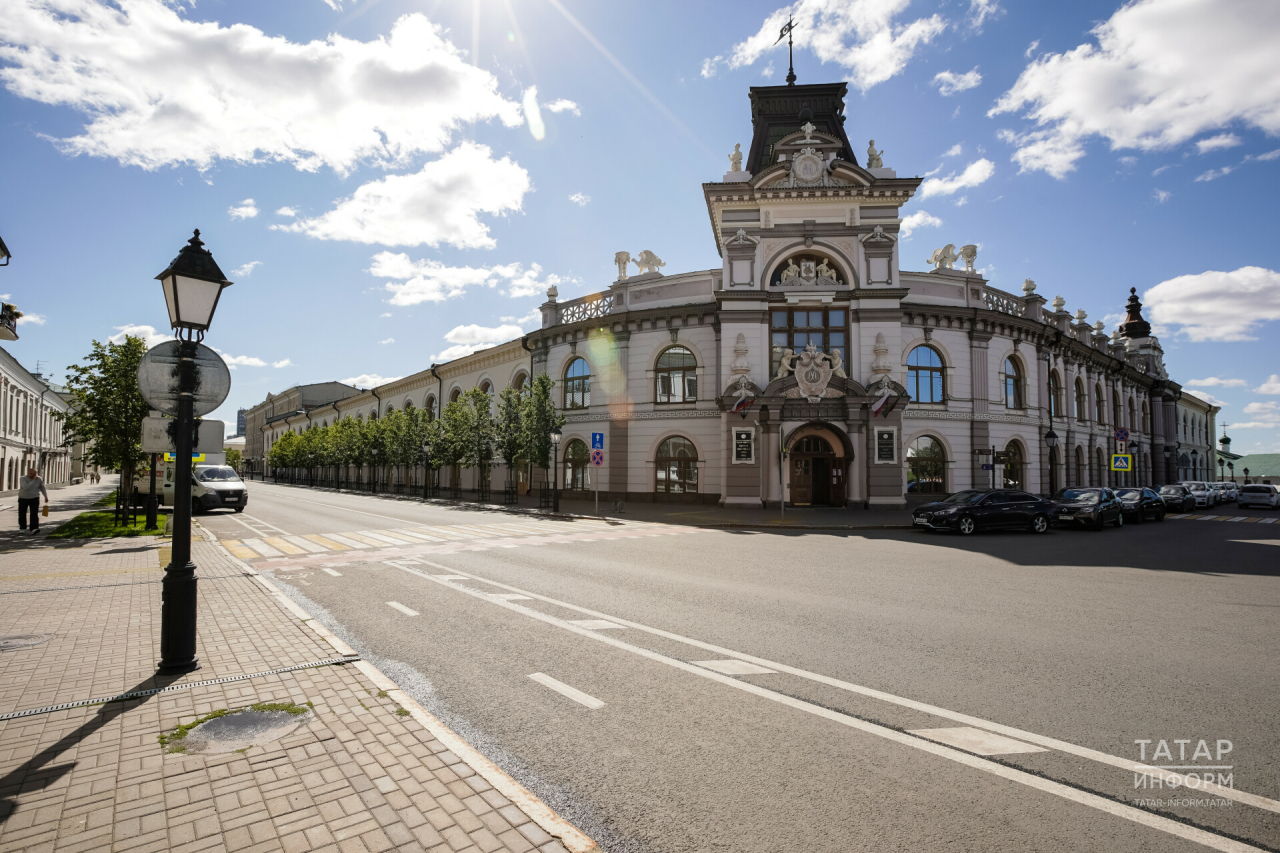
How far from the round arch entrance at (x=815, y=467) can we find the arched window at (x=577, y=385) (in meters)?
11.8

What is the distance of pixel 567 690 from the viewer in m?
5.18

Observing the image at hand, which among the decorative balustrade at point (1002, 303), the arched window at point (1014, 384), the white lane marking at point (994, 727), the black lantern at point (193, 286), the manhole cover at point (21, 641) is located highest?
A: the decorative balustrade at point (1002, 303)

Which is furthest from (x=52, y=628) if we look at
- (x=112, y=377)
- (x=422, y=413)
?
(x=422, y=413)

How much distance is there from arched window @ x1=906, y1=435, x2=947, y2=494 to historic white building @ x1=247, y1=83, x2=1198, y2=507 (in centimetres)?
7

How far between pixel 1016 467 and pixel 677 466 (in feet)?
59.1

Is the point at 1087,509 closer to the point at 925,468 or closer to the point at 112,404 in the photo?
the point at 925,468

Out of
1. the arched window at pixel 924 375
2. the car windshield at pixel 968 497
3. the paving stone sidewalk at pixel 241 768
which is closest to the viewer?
the paving stone sidewalk at pixel 241 768

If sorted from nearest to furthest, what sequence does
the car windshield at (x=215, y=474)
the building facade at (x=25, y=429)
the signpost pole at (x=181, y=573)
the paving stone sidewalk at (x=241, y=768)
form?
1. the paving stone sidewalk at (x=241, y=768)
2. the signpost pole at (x=181, y=573)
3. the car windshield at (x=215, y=474)
4. the building facade at (x=25, y=429)

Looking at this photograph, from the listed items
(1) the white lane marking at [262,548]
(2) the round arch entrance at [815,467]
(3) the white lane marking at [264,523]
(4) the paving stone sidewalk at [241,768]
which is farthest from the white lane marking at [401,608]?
(2) the round arch entrance at [815,467]

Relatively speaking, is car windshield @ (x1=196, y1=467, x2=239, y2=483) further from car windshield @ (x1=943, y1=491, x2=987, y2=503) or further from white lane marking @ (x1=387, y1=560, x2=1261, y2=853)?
car windshield @ (x1=943, y1=491, x2=987, y2=503)

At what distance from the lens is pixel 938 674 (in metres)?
5.56

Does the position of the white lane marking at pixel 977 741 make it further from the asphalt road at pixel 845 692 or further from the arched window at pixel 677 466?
the arched window at pixel 677 466

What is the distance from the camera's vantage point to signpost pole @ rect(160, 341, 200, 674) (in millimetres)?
5332

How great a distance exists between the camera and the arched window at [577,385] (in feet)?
113
